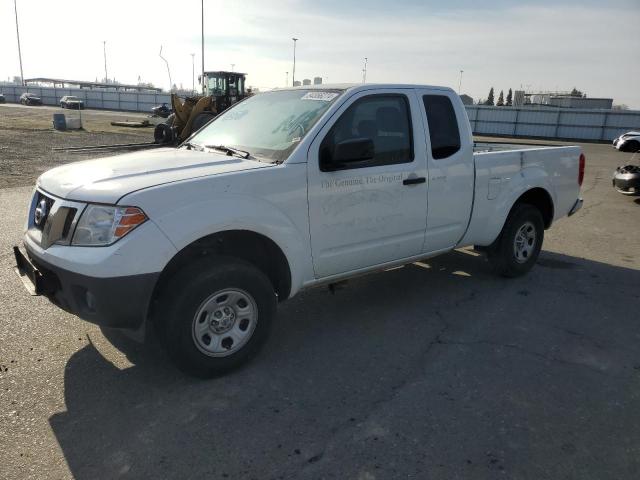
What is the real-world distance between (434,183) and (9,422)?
3536 millimetres

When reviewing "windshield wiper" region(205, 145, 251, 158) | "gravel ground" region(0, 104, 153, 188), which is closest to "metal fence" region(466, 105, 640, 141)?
"gravel ground" region(0, 104, 153, 188)

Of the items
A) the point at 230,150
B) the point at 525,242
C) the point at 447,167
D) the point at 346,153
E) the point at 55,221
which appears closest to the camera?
the point at 55,221

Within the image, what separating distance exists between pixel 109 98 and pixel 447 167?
72.7 meters

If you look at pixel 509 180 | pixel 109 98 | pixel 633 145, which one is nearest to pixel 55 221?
pixel 509 180

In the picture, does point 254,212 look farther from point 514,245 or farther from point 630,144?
point 630,144

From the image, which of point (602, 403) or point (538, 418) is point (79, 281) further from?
point (602, 403)

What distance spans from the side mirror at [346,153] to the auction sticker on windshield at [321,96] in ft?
1.59

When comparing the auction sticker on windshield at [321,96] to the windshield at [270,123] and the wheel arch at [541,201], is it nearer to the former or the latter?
the windshield at [270,123]

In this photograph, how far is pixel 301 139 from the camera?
3721 millimetres

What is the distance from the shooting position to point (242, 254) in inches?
146

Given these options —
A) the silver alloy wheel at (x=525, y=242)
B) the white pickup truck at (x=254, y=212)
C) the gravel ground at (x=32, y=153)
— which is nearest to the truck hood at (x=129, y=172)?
the white pickup truck at (x=254, y=212)

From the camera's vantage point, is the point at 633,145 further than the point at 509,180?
Yes

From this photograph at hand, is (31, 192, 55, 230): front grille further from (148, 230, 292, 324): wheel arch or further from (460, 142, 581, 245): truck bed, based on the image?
(460, 142, 581, 245): truck bed

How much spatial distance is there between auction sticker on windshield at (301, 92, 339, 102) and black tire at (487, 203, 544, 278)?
8.37 feet
